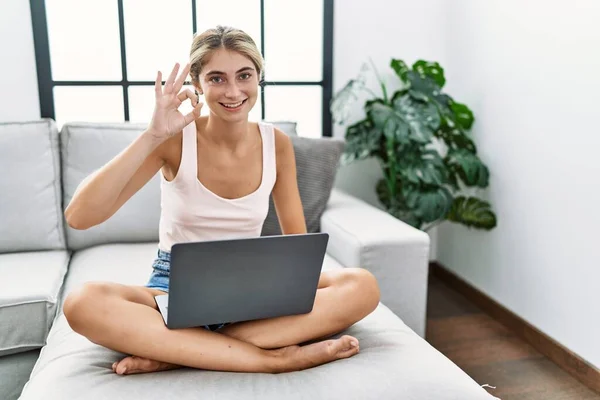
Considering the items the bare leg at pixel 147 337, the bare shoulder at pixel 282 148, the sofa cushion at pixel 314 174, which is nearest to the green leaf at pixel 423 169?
the sofa cushion at pixel 314 174

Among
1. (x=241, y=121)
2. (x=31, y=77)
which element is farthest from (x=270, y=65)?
(x=241, y=121)

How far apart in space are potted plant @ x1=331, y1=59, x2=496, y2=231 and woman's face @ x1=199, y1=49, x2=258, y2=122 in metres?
1.07

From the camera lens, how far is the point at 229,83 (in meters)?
1.55

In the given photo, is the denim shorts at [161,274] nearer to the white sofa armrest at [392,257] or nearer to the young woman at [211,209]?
the young woman at [211,209]

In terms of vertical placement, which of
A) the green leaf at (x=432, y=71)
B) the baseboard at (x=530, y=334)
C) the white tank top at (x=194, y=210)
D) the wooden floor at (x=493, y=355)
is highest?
the green leaf at (x=432, y=71)

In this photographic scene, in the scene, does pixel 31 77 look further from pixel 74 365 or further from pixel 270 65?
pixel 74 365

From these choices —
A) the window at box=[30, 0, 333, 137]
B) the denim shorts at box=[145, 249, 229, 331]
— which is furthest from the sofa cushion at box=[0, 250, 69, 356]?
the window at box=[30, 0, 333, 137]

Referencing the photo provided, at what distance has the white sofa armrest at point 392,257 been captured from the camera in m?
2.07

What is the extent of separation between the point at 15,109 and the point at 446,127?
6.05 ft

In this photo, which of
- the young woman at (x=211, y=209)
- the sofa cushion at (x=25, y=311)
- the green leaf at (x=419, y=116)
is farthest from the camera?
the green leaf at (x=419, y=116)

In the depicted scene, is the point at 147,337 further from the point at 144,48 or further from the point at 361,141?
the point at 144,48

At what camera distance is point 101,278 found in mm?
1974

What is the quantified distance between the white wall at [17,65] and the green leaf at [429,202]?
1.63 meters

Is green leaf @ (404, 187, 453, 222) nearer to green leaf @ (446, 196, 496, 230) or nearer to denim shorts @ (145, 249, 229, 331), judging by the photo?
green leaf @ (446, 196, 496, 230)
